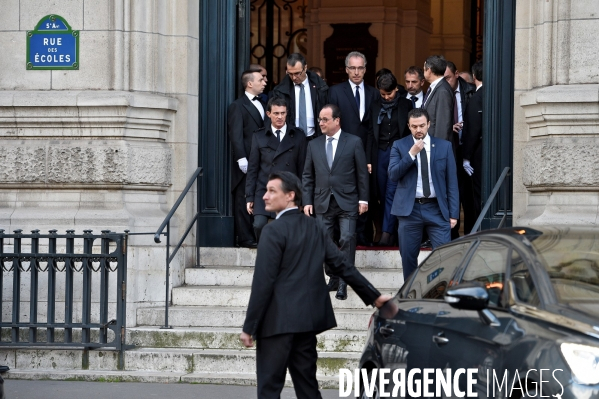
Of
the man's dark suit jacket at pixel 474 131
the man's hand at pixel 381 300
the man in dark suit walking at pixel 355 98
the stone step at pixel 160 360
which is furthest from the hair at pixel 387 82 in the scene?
the man's hand at pixel 381 300

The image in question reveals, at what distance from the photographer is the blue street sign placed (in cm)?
1154

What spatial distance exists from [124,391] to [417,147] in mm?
3278

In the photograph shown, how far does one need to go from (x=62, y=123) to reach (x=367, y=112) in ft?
10.4

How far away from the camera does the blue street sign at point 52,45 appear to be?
37.9ft

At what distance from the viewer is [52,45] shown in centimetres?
1159

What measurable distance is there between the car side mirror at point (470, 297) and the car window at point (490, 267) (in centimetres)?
16

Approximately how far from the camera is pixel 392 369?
692cm

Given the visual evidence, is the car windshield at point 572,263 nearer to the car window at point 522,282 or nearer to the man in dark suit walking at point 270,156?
the car window at point 522,282

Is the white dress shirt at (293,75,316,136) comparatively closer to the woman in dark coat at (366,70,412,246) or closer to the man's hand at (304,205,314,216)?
the woman in dark coat at (366,70,412,246)

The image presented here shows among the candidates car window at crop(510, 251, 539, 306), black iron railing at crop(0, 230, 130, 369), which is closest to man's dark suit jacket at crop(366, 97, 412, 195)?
black iron railing at crop(0, 230, 130, 369)

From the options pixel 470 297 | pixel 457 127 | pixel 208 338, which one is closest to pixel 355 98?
pixel 457 127

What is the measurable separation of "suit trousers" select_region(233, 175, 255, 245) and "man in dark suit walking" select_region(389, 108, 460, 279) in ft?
7.77

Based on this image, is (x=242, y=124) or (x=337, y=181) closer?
(x=337, y=181)

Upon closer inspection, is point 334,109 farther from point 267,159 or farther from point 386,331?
point 386,331
